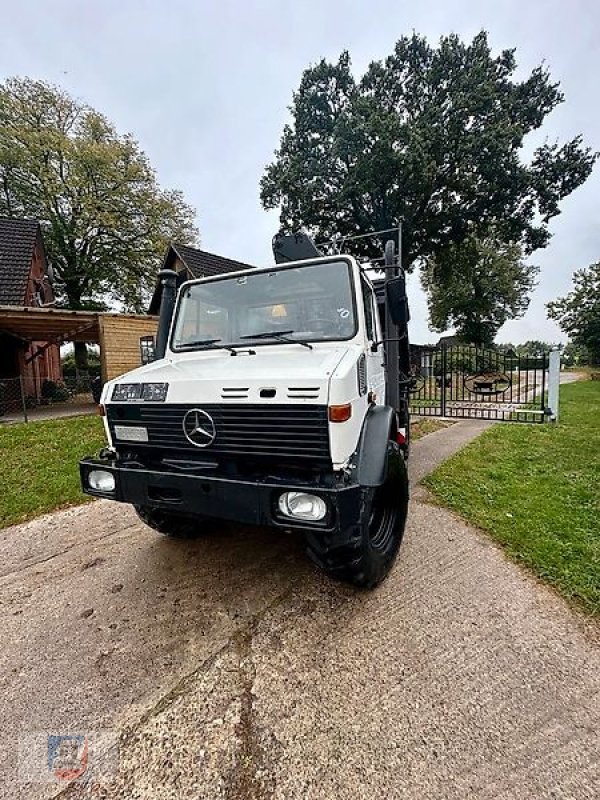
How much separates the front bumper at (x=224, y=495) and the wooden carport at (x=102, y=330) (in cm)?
782

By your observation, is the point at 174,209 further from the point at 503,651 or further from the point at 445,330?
the point at 503,651

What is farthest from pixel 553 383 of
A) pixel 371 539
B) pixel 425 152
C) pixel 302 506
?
pixel 425 152

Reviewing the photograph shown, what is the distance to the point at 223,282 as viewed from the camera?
9.98 feet

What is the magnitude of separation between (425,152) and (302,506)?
736 inches

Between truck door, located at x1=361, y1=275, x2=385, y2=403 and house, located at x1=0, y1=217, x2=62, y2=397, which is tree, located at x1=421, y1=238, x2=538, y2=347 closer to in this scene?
house, located at x1=0, y1=217, x2=62, y2=397

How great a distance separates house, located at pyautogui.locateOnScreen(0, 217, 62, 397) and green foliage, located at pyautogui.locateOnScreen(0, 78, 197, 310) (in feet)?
21.7

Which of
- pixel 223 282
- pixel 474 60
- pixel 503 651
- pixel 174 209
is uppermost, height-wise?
pixel 474 60

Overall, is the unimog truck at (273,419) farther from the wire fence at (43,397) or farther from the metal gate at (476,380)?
the wire fence at (43,397)

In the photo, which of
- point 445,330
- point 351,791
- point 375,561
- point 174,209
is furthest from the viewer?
point 445,330

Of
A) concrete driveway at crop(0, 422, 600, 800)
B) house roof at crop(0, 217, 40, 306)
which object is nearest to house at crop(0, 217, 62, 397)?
house roof at crop(0, 217, 40, 306)

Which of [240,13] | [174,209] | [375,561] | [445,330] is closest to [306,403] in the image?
[375,561]

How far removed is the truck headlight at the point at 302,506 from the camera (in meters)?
1.89

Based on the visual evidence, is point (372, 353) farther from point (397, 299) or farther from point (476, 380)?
point (476, 380)

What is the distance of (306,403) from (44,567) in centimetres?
273
